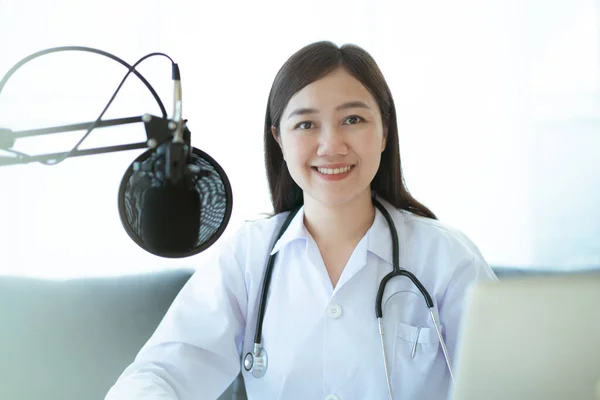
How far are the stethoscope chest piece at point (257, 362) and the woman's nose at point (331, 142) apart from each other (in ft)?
1.52

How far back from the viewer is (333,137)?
56.9 inches

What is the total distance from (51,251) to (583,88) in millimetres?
1913

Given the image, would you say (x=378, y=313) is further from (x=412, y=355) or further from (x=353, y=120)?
(x=353, y=120)

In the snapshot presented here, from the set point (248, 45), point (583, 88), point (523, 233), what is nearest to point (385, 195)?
point (248, 45)

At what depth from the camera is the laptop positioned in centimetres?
73

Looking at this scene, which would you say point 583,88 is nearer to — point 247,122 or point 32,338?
point 247,122

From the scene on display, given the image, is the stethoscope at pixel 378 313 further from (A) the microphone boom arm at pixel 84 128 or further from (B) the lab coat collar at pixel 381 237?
(A) the microphone boom arm at pixel 84 128

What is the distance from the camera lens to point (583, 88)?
7.88ft

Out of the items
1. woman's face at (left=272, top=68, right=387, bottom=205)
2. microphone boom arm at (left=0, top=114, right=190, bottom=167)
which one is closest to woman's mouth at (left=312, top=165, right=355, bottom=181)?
woman's face at (left=272, top=68, right=387, bottom=205)

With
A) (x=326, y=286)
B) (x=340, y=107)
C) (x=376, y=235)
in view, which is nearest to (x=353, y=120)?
(x=340, y=107)

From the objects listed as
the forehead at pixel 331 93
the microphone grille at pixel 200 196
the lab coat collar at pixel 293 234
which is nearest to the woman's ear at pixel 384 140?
the forehead at pixel 331 93

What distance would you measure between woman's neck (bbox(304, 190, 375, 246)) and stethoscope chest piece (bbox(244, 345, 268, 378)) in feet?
0.98

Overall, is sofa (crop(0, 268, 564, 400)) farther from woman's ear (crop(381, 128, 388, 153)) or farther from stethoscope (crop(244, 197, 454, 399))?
woman's ear (crop(381, 128, 388, 153))

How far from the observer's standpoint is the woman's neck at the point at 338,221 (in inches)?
62.2
